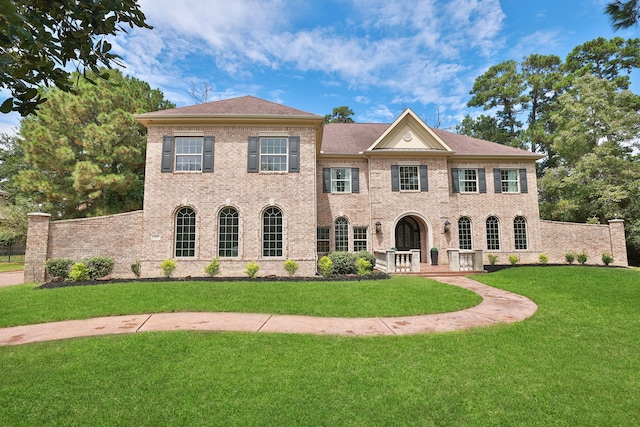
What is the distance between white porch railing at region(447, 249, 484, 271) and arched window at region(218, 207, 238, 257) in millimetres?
10142

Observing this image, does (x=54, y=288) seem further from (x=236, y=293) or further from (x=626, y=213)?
(x=626, y=213)

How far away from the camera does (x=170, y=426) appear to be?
3.00 metres

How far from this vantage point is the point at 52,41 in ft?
9.17

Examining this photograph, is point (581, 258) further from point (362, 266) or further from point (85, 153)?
point (85, 153)

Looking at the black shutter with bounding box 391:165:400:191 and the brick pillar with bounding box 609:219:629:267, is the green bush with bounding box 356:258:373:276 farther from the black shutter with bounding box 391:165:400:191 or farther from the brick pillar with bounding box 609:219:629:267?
the brick pillar with bounding box 609:219:629:267

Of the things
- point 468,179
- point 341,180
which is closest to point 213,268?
point 341,180

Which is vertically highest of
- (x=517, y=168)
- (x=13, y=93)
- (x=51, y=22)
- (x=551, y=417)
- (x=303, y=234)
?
(x=517, y=168)

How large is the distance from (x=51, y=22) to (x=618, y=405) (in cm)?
688

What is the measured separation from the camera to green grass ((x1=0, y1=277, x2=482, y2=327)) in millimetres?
7418

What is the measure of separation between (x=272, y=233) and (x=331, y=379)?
34.5 ft

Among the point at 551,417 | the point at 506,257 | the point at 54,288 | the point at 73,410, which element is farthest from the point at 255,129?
the point at 506,257

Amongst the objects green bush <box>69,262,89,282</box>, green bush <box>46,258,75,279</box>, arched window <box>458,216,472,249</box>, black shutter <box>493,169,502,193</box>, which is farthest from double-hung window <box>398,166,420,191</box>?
green bush <box>46,258,75,279</box>

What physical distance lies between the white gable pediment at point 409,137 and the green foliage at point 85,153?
15.5 m

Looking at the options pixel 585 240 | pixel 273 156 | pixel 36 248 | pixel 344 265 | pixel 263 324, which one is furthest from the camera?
pixel 585 240
